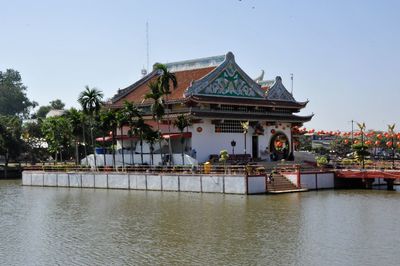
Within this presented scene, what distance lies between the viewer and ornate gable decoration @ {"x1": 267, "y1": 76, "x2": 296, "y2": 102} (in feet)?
212

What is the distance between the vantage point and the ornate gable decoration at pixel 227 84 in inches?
2302

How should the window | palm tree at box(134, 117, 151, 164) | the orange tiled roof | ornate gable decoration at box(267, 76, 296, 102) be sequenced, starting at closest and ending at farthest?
palm tree at box(134, 117, 151, 164), the window, the orange tiled roof, ornate gable decoration at box(267, 76, 296, 102)

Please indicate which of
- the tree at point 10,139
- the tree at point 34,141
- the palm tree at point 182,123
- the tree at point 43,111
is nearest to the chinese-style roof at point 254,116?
the palm tree at point 182,123

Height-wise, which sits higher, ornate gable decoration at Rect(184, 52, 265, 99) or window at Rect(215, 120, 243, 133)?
ornate gable decoration at Rect(184, 52, 265, 99)

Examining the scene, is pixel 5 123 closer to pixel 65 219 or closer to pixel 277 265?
pixel 65 219

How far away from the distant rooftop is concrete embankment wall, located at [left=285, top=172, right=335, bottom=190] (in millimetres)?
17337

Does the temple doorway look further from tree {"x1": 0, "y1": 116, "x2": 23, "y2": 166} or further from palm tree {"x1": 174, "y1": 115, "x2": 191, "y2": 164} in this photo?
tree {"x1": 0, "y1": 116, "x2": 23, "y2": 166}

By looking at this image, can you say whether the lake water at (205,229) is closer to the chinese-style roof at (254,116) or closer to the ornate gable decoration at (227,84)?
the chinese-style roof at (254,116)

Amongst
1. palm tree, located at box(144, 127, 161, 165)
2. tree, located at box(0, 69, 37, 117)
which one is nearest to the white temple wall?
palm tree, located at box(144, 127, 161, 165)

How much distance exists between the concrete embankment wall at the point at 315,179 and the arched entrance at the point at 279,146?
12.9 metres

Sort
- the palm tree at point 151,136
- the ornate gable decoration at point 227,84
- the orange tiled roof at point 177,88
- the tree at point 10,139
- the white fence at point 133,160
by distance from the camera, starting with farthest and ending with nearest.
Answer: the tree at point 10,139 < the orange tiled roof at point 177,88 < the ornate gable decoration at point 227,84 < the palm tree at point 151,136 < the white fence at point 133,160

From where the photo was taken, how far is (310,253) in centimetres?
2425

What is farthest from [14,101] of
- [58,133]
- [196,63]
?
[196,63]

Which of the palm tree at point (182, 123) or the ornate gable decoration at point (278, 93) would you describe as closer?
the palm tree at point (182, 123)
